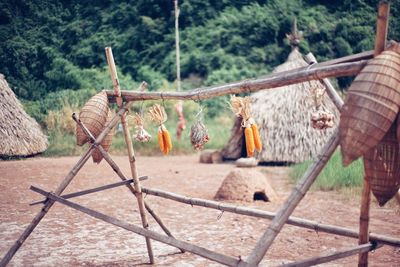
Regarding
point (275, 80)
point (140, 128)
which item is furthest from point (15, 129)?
point (275, 80)

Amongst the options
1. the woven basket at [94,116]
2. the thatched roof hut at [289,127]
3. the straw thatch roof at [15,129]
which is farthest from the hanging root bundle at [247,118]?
the thatched roof hut at [289,127]

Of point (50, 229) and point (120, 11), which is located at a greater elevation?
point (120, 11)

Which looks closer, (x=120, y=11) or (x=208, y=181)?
(x=208, y=181)

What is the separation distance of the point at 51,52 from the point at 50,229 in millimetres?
4832

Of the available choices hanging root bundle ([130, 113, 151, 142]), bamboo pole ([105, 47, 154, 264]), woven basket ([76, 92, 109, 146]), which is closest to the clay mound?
hanging root bundle ([130, 113, 151, 142])

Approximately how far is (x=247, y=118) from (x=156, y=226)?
2089 millimetres

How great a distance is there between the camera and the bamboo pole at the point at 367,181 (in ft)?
6.30

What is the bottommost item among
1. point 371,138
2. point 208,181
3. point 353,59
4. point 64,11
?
point 208,181

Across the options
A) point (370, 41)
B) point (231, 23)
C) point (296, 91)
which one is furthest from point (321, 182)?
point (231, 23)

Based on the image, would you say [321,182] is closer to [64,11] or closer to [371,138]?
[371,138]

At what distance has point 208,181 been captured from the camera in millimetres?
7836

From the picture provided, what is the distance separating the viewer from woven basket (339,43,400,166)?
6.05 feet

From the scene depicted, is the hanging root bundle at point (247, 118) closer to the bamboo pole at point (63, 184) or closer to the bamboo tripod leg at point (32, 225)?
the bamboo pole at point (63, 184)

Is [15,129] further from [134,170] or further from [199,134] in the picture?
[199,134]
